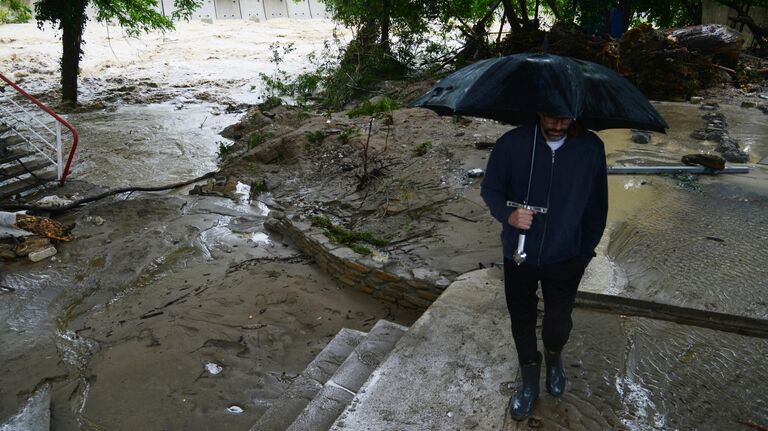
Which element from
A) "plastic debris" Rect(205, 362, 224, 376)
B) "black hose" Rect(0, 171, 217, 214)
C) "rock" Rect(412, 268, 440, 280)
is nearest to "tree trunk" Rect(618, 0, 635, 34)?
"rock" Rect(412, 268, 440, 280)

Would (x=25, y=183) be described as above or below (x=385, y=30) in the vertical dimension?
below

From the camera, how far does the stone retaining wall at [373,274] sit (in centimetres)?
472

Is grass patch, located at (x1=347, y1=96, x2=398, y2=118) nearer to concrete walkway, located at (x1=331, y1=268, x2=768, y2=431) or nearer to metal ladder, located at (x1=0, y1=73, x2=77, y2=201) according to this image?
metal ladder, located at (x1=0, y1=73, x2=77, y2=201)

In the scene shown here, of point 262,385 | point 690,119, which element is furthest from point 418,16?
point 262,385

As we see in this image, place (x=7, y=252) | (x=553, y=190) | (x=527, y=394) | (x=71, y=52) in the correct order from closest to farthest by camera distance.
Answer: (x=553, y=190) < (x=527, y=394) < (x=7, y=252) < (x=71, y=52)

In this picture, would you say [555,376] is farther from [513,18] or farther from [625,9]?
[625,9]

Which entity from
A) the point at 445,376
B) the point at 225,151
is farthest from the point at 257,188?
the point at 445,376

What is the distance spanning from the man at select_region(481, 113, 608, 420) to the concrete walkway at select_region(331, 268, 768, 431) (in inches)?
19.3

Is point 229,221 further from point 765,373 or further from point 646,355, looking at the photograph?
point 765,373

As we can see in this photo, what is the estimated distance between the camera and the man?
227 cm

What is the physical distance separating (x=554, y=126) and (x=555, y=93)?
5.8 inches

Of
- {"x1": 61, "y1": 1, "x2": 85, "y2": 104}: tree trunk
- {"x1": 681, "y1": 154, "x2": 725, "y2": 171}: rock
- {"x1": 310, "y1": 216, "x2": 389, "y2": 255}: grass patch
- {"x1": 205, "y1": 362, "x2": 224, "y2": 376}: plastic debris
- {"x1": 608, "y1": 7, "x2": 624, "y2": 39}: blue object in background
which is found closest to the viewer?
{"x1": 205, "y1": 362, "x2": 224, "y2": 376}: plastic debris

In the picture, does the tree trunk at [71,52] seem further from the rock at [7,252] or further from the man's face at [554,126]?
the man's face at [554,126]

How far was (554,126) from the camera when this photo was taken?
Answer: 221 centimetres
